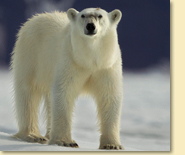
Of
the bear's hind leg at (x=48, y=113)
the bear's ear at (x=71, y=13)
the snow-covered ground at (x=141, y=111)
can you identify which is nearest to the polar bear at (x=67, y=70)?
the bear's ear at (x=71, y=13)

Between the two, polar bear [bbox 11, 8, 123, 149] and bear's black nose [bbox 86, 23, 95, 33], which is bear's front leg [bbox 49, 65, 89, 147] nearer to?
polar bear [bbox 11, 8, 123, 149]

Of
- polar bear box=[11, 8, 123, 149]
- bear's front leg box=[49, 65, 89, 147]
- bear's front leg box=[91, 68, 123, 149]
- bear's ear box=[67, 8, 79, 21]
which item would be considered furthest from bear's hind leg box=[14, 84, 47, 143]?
bear's ear box=[67, 8, 79, 21]

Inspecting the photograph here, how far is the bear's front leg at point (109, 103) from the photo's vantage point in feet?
16.5

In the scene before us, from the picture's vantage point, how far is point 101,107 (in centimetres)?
516

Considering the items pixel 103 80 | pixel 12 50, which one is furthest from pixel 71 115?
pixel 12 50

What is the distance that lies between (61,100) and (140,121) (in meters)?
1.47

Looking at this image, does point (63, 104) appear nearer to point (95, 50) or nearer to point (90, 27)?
point (95, 50)

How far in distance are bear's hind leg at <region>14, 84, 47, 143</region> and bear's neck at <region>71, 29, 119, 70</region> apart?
1.26m

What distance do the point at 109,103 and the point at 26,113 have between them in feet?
4.32

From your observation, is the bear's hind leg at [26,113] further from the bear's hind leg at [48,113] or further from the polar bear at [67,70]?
the bear's hind leg at [48,113]

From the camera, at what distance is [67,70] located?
4887mm

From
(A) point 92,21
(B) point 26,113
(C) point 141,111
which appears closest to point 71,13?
(A) point 92,21

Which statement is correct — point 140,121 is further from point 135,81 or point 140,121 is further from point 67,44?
point 67,44

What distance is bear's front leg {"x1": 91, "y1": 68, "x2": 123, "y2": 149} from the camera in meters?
5.02
